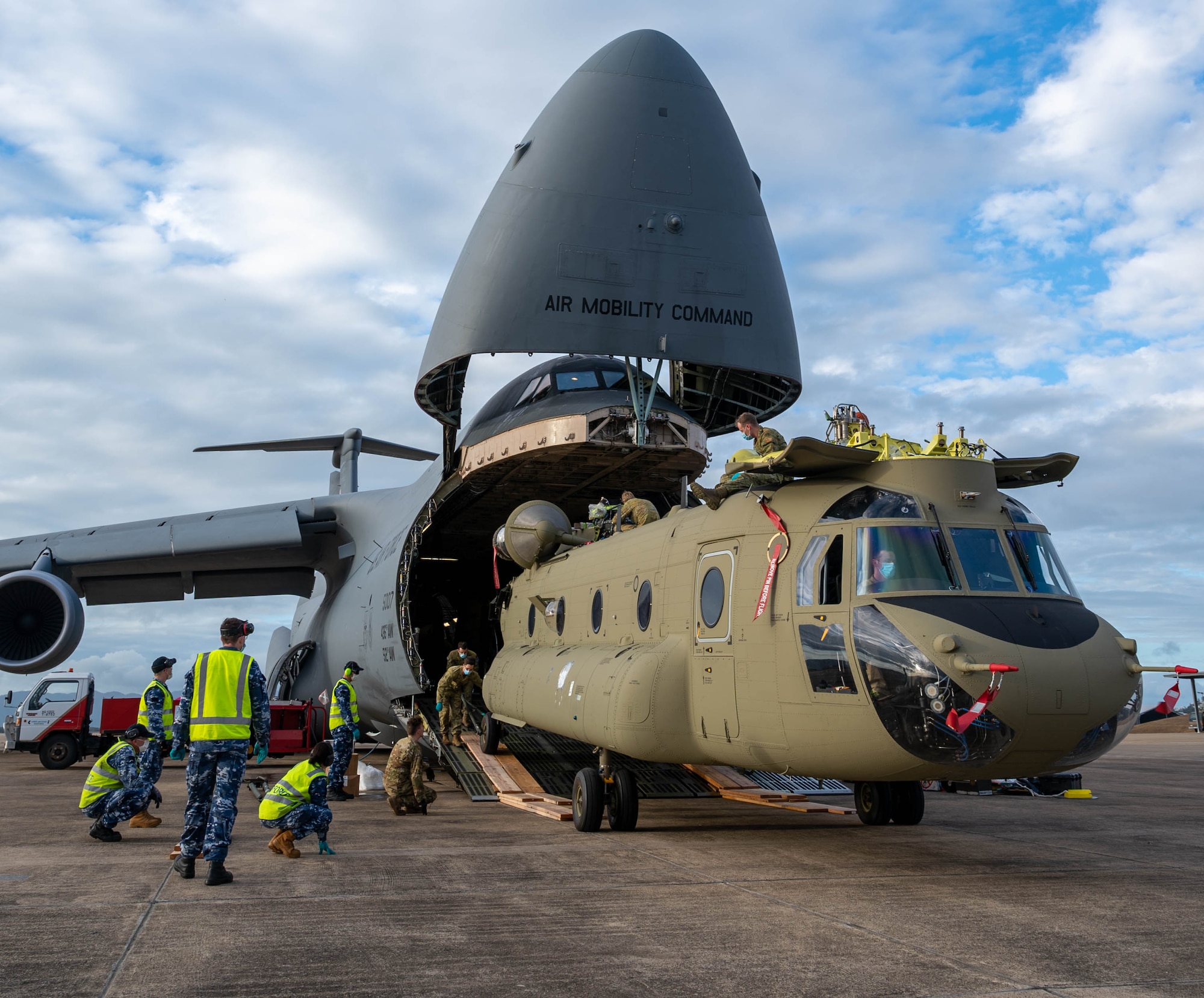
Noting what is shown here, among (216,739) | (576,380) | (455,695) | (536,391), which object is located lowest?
(216,739)

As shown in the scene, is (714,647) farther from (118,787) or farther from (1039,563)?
(118,787)

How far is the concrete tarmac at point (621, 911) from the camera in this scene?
4418mm

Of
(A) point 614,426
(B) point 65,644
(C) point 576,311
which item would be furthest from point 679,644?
(B) point 65,644

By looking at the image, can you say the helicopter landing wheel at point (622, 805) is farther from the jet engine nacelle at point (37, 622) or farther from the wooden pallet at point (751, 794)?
the jet engine nacelle at point (37, 622)

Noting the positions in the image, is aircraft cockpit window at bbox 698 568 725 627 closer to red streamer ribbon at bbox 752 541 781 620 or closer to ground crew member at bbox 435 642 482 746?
red streamer ribbon at bbox 752 541 781 620

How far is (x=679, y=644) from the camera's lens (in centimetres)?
843

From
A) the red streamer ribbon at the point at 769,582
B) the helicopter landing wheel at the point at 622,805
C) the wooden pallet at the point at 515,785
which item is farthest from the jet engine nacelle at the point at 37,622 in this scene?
the red streamer ribbon at the point at 769,582

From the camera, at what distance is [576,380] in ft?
45.5

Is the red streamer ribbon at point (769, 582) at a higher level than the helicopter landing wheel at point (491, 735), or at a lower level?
higher

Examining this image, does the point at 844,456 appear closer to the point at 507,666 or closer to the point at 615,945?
the point at 615,945

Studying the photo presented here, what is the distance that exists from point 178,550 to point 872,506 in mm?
14349

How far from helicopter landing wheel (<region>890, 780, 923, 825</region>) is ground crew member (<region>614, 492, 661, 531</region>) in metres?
3.74

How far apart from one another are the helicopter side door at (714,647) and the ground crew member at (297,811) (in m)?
3.15

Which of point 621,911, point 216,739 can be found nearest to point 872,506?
point 621,911
